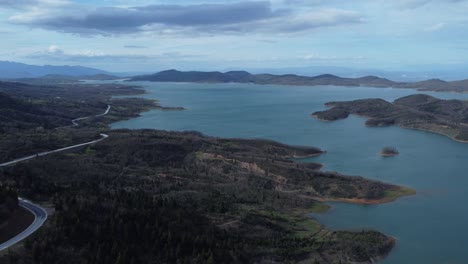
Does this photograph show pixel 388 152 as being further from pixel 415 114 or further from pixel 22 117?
pixel 22 117

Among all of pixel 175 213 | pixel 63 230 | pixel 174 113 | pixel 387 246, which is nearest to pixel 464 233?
pixel 387 246

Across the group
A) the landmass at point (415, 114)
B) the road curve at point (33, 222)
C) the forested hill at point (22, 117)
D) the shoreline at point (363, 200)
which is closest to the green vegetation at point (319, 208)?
the shoreline at point (363, 200)

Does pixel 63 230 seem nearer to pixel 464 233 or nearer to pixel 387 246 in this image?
pixel 387 246

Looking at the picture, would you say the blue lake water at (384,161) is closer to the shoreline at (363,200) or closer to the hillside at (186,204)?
the shoreline at (363,200)

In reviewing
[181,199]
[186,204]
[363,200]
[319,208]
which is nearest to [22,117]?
[181,199]

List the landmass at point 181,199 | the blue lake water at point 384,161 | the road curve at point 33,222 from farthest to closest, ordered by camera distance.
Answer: the blue lake water at point 384,161, the landmass at point 181,199, the road curve at point 33,222

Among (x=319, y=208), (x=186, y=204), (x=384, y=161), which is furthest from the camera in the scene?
(x=384, y=161)
